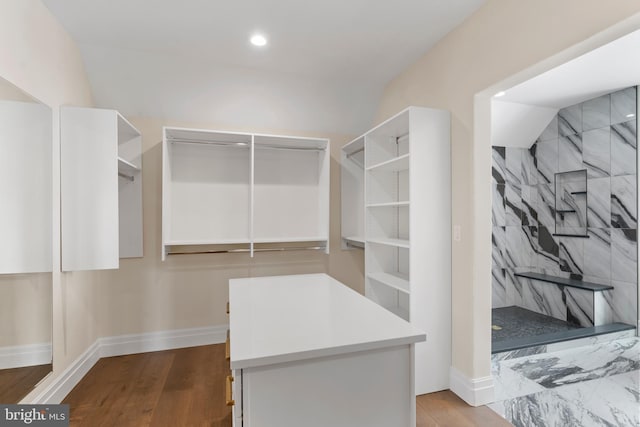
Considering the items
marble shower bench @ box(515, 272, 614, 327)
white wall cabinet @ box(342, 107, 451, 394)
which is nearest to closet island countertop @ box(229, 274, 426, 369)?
white wall cabinet @ box(342, 107, 451, 394)

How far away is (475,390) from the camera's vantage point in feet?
7.26

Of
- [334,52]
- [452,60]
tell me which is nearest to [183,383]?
[334,52]

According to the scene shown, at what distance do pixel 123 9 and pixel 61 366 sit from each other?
2488 mm

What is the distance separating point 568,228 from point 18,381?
5309 mm

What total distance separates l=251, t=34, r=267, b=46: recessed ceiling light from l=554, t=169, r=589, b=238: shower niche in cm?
391

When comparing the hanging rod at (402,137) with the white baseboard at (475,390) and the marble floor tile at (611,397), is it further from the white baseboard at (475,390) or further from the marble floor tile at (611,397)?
the marble floor tile at (611,397)

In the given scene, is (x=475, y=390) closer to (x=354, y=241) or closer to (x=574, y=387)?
A: (x=574, y=387)

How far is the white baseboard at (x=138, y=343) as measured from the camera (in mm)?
2521

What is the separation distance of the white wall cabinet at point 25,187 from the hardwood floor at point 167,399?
3.27 feet

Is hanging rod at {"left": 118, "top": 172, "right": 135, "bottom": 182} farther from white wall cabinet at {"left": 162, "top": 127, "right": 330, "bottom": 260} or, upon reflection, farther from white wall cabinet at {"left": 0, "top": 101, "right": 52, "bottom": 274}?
white wall cabinet at {"left": 0, "top": 101, "right": 52, "bottom": 274}

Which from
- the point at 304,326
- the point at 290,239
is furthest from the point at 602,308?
the point at 304,326

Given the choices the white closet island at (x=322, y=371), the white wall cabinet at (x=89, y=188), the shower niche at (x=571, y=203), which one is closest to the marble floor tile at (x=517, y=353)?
the shower niche at (x=571, y=203)

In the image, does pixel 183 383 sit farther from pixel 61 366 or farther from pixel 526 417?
pixel 526 417

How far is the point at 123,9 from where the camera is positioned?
7.19 ft
